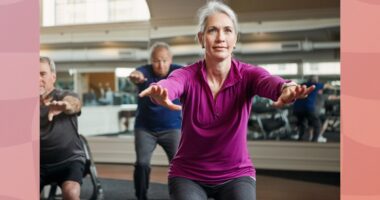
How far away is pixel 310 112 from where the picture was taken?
5.84 m

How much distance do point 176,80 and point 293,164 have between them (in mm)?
4562

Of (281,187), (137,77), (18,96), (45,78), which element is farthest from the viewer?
(281,187)

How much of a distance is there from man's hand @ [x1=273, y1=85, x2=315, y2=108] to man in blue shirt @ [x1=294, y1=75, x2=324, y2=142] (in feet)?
14.9

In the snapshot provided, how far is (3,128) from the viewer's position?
1207mm

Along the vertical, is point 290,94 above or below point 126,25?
below

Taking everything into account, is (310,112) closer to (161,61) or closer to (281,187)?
(281,187)

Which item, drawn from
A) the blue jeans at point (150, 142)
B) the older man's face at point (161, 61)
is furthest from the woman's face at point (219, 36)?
the blue jeans at point (150, 142)

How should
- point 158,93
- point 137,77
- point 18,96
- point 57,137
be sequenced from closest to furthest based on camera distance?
point 18,96, point 158,93, point 57,137, point 137,77

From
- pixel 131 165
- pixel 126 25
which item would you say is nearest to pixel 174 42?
pixel 126 25

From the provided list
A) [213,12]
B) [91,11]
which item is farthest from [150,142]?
[91,11]

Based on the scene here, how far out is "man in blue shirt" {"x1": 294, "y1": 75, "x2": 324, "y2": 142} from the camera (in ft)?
19.0

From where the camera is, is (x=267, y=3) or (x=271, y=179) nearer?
(x=271, y=179)

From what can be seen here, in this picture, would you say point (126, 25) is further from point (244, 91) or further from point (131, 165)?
point (244, 91)

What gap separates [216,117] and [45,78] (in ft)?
4.04
